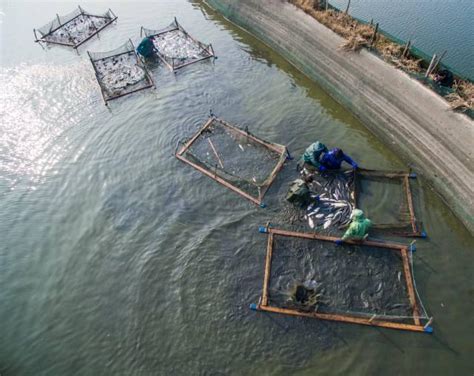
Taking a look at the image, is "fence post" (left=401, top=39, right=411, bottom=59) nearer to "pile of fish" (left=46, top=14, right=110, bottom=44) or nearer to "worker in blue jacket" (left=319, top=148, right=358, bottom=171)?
"worker in blue jacket" (left=319, top=148, right=358, bottom=171)

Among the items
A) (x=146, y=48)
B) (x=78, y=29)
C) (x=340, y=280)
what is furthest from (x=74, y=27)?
(x=340, y=280)

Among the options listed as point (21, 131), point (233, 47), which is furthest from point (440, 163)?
A: point (21, 131)

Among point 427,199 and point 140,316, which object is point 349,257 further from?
point 140,316

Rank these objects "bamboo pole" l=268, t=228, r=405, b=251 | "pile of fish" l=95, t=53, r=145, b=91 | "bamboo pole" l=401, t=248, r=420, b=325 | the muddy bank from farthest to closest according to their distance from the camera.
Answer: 1. "pile of fish" l=95, t=53, r=145, b=91
2. the muddy bank
3. "bamboo pole" l=268, t=228, r=405, b=251
4. "bamboo pole" l=401, t=248, r=420, b=325

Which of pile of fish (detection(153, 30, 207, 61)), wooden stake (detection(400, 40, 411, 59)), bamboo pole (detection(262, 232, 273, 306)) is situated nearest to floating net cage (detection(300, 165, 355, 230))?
bamboo pole (detection(262, 232, 273, 306))

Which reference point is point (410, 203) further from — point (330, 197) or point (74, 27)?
point (74, 27)

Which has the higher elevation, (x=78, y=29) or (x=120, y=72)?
(x=78, y=29)
